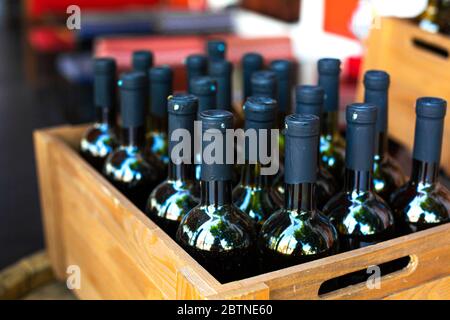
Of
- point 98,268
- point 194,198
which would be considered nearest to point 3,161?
point 98,268

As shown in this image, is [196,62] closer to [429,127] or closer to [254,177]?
[254,177]

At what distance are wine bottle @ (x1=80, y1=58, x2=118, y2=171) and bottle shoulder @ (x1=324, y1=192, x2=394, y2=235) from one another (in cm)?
44

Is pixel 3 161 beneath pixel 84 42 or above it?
beneath

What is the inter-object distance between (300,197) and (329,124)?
285 mm

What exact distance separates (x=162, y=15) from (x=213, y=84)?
4108 millimetres

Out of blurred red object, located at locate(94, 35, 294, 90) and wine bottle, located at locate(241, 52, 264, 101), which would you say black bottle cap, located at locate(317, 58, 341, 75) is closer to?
wine bottle, located at locate(241, 52, 264, 101)

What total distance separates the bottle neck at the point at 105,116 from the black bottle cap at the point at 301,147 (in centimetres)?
47

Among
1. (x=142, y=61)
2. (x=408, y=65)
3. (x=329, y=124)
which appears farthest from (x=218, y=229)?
(x=408, y=65)

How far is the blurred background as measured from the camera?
2496 millimetres

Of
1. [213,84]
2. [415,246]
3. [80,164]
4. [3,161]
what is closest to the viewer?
[415,246]

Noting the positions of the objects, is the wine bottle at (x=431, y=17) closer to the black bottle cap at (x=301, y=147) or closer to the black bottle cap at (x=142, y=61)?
the black bottle cap at (x=142, y=61)
